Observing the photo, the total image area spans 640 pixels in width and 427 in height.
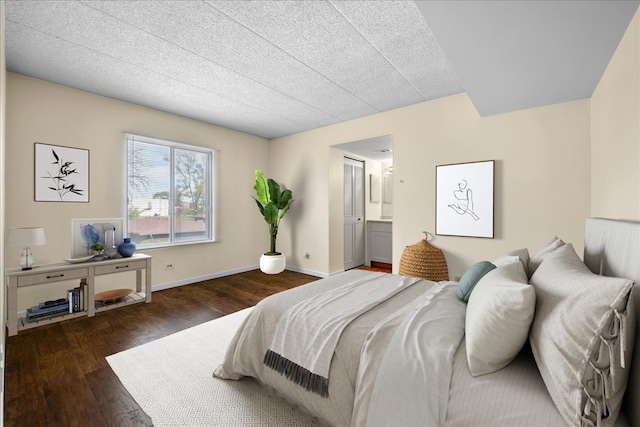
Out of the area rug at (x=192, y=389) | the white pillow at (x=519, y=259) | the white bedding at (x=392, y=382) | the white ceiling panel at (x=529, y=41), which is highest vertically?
the white ceiling panel at (x=529, y=41)

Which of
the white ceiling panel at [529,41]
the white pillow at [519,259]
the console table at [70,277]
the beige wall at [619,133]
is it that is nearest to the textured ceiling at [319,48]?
the white ceiling panel at [529,41]

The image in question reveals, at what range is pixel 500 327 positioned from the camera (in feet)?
3.33

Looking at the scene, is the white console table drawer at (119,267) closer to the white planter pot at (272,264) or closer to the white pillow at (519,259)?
the white planter pot at (272,264)

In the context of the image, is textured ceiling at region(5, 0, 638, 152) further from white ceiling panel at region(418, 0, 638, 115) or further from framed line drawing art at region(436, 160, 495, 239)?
framed line drawing art at region(436, 160, 495, 239)

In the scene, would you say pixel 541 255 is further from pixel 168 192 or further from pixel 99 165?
pixel 99 165

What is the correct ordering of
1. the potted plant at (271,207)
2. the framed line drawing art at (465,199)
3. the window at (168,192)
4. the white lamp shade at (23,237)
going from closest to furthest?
1. the white lamp shade at (23,237)
2. the framed line drawing art at (465,199)
3. the window at (168,192)
4. the potted plant at (271,207)

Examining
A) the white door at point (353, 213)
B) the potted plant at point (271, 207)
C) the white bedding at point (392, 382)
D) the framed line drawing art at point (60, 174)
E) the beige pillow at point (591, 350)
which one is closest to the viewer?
the beige pillow at point (591, 350)

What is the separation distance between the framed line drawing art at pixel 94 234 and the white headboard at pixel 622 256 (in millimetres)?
4289

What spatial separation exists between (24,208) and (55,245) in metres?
0.49

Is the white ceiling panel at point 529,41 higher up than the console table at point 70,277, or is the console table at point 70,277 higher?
the white ceiling panel at point 529,41

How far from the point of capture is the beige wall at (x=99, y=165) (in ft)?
9.61

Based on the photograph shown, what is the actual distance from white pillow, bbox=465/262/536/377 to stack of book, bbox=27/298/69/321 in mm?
3831

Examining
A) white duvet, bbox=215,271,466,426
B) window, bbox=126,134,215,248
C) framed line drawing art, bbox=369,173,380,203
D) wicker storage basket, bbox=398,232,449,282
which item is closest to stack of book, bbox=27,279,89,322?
window, bbox=126,134,215,248

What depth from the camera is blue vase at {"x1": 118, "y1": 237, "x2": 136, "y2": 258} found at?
11.1 ft
